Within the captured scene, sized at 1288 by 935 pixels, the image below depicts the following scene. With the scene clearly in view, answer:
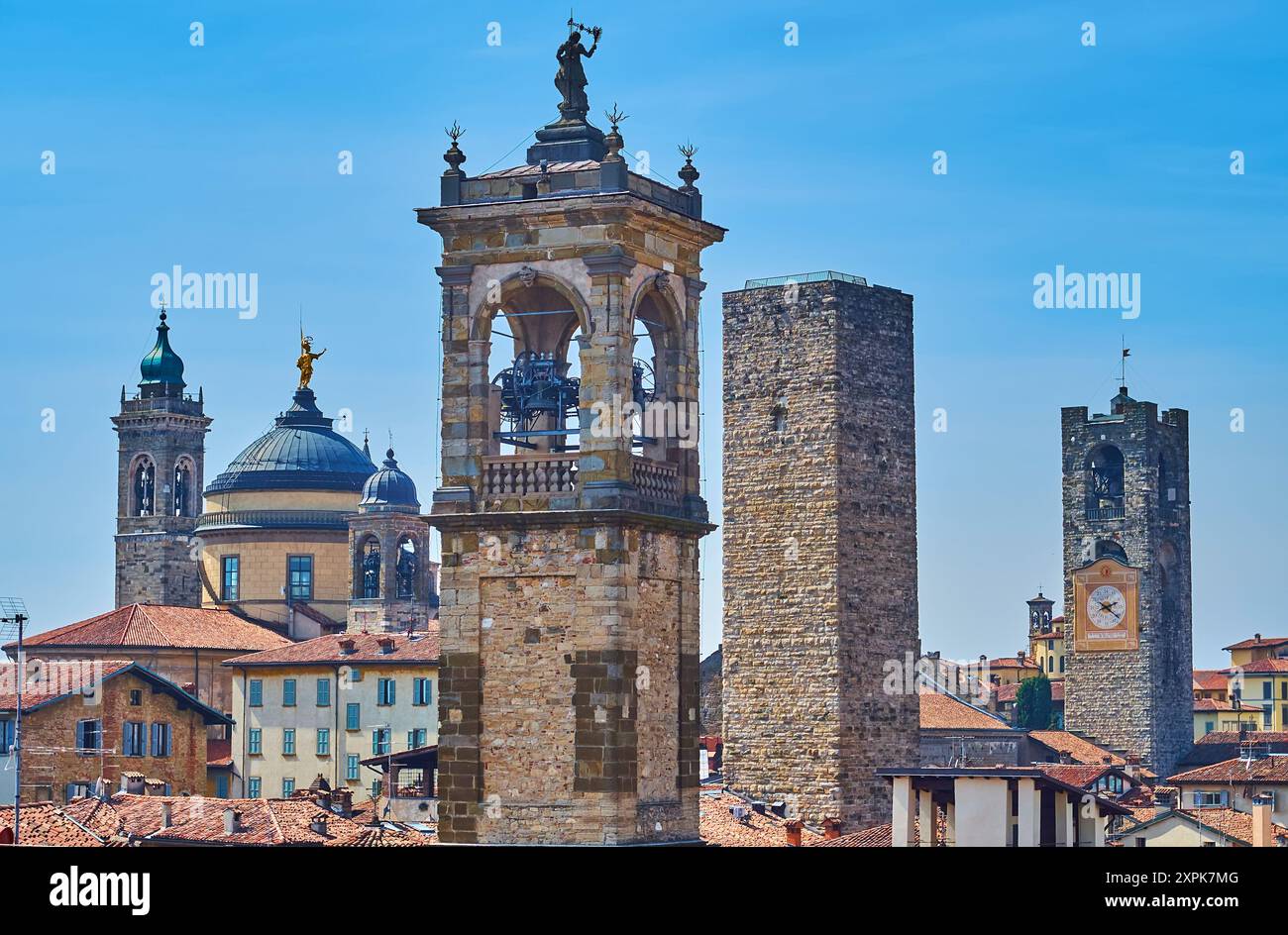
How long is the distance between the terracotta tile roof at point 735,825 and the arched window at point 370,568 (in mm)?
37055

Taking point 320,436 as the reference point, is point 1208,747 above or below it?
below

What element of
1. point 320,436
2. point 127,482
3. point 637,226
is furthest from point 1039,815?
point 127,482

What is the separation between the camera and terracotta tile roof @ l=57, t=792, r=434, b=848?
2406 inches

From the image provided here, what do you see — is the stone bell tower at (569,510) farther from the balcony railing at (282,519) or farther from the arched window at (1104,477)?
the arched window at (1104,477)

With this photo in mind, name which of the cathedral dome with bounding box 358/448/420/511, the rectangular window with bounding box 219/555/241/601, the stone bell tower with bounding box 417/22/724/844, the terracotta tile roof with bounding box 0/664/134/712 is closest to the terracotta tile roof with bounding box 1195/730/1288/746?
the cathedral dome with bounding box 358/448/420/511

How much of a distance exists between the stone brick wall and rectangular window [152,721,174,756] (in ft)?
0.45

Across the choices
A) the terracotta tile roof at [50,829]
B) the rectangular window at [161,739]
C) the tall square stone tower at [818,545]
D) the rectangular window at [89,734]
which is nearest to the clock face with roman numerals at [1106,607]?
the tall square stone tower at [818,545]

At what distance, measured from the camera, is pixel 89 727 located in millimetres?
83125

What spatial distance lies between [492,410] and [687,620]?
174 inches

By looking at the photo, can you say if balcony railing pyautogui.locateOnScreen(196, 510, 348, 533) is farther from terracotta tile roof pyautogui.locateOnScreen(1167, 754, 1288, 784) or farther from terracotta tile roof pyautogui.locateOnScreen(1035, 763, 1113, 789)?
terracotta tile roof pyautogui.locateOnScreen(1167, 754, 1288, 784)

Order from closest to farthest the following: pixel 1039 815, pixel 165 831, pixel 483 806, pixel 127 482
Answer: pixel 483 806
pixel 1039 815
pixel 165 831
pixel 127 482

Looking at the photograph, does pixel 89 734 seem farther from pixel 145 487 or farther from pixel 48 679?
pixel 145 487

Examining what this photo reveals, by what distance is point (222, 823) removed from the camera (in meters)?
64.1
